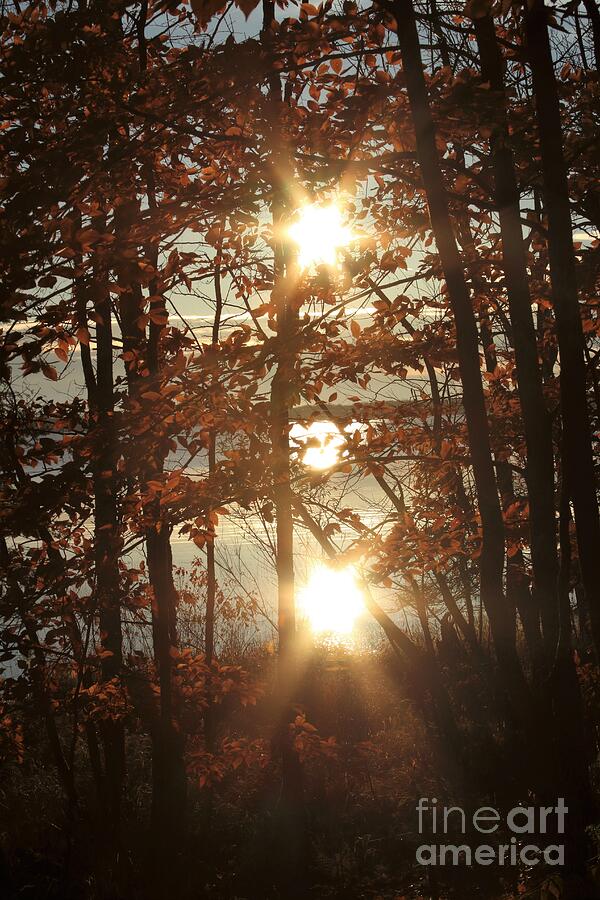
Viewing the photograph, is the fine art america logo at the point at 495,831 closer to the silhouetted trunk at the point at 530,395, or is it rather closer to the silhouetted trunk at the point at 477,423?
the silhouetted trunk at the point at 477,423

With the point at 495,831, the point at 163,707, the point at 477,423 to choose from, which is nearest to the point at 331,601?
the point at 495,831

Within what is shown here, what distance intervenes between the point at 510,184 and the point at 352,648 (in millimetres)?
10746

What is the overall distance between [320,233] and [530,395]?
181cm

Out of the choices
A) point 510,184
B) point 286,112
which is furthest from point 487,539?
point 286,112

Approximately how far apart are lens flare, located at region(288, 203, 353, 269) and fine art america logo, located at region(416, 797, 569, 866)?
3820 mm

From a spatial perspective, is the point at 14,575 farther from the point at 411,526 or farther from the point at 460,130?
the point at 460,130

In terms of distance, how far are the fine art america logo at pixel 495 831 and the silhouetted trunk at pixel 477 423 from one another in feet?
2.22

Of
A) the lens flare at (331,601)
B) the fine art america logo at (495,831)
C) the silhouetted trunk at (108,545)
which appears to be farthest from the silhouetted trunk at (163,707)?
the fine art america logo at (495,831)

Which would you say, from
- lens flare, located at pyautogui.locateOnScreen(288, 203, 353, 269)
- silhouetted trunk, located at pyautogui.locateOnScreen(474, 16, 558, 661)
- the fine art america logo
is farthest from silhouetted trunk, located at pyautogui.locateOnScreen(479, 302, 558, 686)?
lens flare, located at pyautogui.locateOnScreen(288, 203, 353, 269)

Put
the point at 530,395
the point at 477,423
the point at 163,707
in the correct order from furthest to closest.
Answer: the point at 163,707
the point at 530,395
the point at 477,423

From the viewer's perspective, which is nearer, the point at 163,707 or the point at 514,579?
the point at 163,707

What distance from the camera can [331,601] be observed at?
14.8 metres

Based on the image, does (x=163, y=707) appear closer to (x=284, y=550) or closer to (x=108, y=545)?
(x=108, y=545)

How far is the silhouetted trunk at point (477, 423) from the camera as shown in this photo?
4.73 metres
